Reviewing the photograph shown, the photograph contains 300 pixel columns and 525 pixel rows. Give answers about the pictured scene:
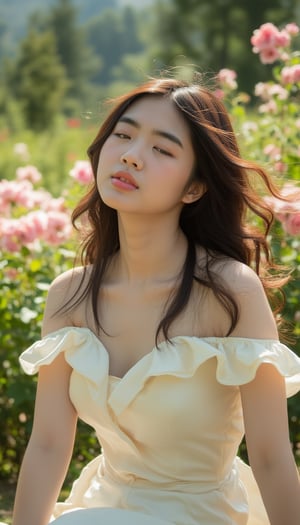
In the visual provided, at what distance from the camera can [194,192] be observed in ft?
8.13

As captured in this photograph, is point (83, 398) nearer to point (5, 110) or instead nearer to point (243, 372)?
point (243, 372)

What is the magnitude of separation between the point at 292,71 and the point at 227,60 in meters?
33.3

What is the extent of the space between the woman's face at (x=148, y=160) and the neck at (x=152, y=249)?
0.08 meters

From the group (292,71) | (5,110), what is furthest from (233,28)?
(292,71)

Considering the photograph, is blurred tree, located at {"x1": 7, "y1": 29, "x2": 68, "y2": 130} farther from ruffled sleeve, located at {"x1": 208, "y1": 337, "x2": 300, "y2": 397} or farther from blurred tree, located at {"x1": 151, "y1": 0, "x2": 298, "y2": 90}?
ruffled sleeve, located at {"x1": 208, "y1": 337, "x2": 300, "y2": 397}

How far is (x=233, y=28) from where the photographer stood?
123ft

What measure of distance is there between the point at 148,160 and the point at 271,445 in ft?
2.35

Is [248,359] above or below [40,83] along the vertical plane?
above

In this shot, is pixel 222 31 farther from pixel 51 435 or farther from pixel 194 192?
pixel 51 435

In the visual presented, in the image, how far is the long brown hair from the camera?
7.86ft

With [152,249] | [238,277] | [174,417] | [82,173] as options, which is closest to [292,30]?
[82,173]

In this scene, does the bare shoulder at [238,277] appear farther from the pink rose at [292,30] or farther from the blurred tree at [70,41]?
the blurred tree at [70,41]

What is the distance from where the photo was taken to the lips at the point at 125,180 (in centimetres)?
236

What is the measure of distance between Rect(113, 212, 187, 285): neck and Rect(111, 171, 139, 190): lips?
0.12 metres
